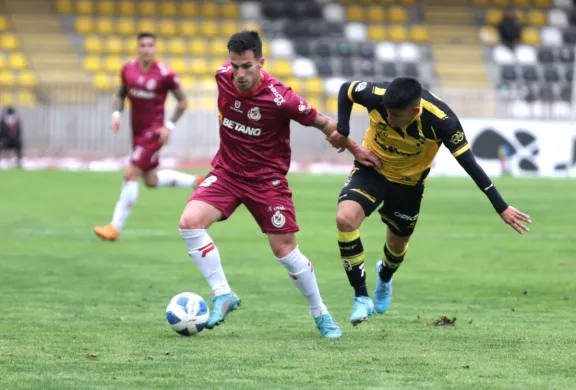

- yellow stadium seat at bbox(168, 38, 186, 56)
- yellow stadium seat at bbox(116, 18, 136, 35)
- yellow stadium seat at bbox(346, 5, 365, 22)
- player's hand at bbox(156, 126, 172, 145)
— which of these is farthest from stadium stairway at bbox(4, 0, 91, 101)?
player's hand at bbox(156, 126, 172, 145)

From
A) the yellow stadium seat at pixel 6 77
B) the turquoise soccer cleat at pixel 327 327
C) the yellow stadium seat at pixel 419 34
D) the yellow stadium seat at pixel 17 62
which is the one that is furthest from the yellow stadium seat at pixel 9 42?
the turquoise soccer cleat at pixel 327 327

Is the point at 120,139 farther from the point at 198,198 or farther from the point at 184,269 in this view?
the point at 198,198

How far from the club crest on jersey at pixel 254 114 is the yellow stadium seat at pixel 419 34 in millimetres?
29915

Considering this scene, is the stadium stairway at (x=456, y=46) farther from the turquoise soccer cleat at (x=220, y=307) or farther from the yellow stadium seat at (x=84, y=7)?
the turquoise soccer cleat at (x=220, y=307)

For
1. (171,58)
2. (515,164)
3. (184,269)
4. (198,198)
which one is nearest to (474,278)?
(184,269)

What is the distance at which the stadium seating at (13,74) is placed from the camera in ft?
97.5

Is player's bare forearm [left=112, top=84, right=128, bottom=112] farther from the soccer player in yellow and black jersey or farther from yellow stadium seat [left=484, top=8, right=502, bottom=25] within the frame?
Result: yellow stadium seat [left=484, top=8, right=502, bottom=25]

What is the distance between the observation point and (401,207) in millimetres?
8742

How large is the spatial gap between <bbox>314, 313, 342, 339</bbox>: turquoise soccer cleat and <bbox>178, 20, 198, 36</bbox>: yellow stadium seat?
29.0 meters

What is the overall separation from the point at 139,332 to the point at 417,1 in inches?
1281

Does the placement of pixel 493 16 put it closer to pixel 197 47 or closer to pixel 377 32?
pixel 377 32

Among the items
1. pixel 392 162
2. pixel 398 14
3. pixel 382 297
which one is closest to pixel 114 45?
pixel 398 14

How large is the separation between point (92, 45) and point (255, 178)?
92.1 feet

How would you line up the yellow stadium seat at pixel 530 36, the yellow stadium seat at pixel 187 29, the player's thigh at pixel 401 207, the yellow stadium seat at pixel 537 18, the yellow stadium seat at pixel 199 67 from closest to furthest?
the player's thigh at pixel 401 207 < the yellow stadium seat at pixel 199 67 < the yellow stadium seat at pixel 187 29 < the yellow stadium seat at pixel 530 36 < the yellow stadium seat at pixel 537 18
